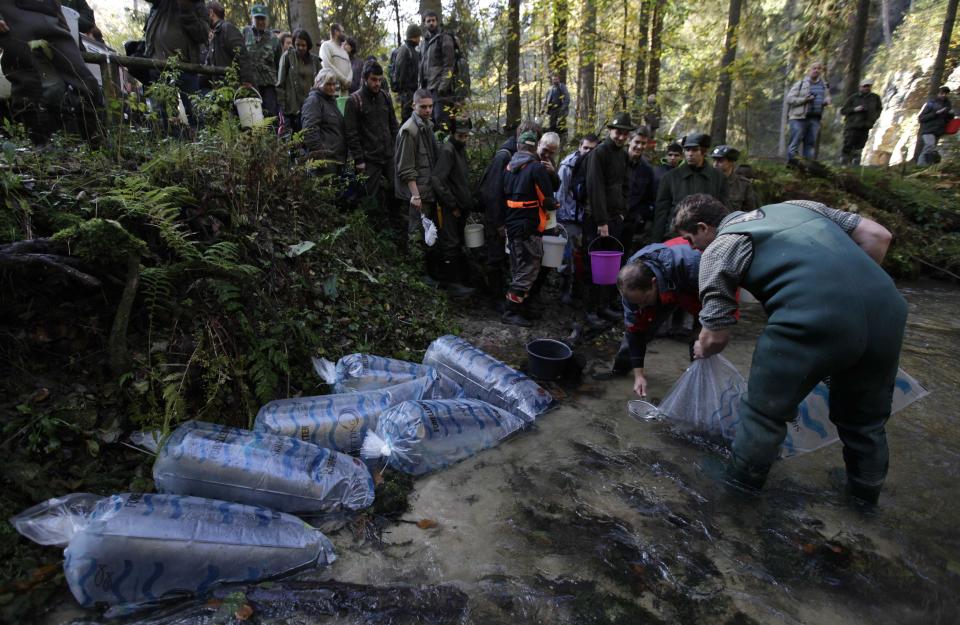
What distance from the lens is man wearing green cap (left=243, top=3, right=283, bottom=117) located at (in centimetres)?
651

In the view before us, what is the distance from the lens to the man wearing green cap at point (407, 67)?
7840mm

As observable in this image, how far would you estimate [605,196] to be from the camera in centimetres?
589

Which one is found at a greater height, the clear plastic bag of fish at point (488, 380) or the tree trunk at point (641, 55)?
the tree trunk at point (641, 55)

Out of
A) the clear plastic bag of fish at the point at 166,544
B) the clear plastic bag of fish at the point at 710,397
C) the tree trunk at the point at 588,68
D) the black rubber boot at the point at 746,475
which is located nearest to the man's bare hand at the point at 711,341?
the clear plastic bag of fish at the point at 710,397

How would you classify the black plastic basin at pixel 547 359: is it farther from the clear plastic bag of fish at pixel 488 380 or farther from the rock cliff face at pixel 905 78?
the rock cliff face at pixel 905 78

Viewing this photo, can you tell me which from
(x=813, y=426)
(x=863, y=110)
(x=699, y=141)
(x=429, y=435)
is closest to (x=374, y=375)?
(x=429, y=435)

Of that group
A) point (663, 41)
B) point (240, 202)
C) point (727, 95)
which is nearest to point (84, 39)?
point (240, 202)

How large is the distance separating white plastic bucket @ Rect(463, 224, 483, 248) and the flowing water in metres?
2.96

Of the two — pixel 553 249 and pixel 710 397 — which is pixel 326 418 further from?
pixel 553 249

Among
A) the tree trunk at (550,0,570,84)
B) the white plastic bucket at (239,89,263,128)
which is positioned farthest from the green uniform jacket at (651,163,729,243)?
the white plastic bucket at (239,89,263,128)

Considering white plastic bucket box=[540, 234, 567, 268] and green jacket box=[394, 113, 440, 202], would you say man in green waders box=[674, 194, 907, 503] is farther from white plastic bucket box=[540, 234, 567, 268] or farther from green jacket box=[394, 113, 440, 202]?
green jacket box=[394, 113, 440, 202]

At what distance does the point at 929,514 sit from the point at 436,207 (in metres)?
5.09

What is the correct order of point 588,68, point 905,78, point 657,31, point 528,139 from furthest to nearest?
1. point 905,78
2. point 588,68
3. point 657,31
4. point 528,139

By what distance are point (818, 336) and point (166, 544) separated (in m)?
3.09
